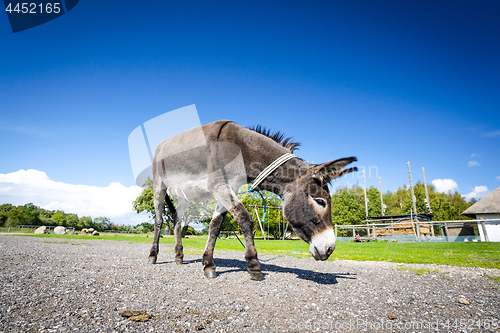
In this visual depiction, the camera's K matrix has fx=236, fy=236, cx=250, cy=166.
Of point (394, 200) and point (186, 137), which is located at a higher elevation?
point (394, 200)

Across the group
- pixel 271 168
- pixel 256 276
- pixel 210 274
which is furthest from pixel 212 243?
pixel 271 168

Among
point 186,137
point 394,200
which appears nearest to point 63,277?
point 186,137

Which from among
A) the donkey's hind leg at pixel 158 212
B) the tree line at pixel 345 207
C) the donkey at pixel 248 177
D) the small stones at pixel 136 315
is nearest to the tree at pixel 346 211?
the tree line at pixel 345 207

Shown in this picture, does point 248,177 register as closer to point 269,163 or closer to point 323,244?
point 269,163

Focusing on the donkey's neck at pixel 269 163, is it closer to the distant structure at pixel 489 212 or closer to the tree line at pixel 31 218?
the distant structure at pixel 489 212

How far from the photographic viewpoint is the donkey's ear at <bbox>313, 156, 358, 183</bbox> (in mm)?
3782

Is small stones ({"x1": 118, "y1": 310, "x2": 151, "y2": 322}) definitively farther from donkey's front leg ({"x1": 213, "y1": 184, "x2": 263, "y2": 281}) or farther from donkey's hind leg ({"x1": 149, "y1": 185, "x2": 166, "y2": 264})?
donkey's hind leg ({"x1": 149, "y1": 185, "x2": 166, "y2": 264})

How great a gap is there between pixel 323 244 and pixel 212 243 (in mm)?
2081

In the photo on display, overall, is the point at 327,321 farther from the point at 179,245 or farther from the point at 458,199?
the point at 458,199

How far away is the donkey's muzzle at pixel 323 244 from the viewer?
12.5 ft

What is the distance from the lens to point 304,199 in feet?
13.2

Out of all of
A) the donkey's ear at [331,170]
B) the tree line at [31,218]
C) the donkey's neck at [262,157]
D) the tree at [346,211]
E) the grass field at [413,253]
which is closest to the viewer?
the donkey's ear at [331,170]

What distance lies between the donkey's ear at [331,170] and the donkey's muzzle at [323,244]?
0.89 metres

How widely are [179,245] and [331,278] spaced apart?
383 cm
